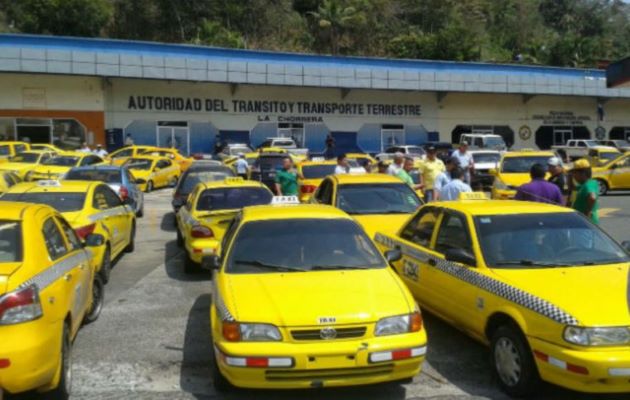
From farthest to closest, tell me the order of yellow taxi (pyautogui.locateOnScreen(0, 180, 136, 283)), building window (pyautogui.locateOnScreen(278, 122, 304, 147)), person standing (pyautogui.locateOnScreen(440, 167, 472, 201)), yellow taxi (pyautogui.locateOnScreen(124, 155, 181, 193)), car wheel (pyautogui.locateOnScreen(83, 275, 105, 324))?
1. building window (pyautogui.locateOnScreen(278, 122, 304, 147))
2. yellow taxi (pyautogui.locateOnScreen(124, 155, 181, 193))
3. person standing (pyautogui.locateOnScreen(440, 167, 472, 201))
4. yellow taxi (pyautogui.locateOnScreen(0, 180, 136, 283))
5. car wheel (pyautogui.locateOnScreen(83, 275, 105, 324))

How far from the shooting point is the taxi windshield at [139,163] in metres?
24.7

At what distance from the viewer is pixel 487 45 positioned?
61.2m

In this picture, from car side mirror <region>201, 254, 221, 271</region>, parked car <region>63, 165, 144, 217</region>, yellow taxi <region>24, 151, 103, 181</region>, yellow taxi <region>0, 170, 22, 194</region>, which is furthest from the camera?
yellow taxi <region>24, 151, 103, 181</region>

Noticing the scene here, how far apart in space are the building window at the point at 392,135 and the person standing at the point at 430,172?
28239mm

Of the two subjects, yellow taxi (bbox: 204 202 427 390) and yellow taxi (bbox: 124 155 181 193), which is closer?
yellow taxi (bbox: 204 202 427 390)

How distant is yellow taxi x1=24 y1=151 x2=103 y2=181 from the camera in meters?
19.0

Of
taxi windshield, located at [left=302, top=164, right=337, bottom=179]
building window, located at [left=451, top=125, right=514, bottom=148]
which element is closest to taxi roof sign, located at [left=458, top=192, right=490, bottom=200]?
taxi windshield, located at [left=302, top=164, right=337, bottom=179]

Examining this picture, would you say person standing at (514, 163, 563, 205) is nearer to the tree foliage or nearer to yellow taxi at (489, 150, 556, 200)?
yellow taxi at (489, 150, 556, 200)

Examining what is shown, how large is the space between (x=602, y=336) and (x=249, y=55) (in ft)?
110

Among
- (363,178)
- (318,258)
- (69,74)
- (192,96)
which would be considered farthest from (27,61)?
(318,258)

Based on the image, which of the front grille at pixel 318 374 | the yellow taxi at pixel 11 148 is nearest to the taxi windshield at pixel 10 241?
the front grille at pixel 318 374

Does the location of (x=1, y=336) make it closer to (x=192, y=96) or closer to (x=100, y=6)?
(x=192, y=96)

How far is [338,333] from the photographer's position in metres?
4.84

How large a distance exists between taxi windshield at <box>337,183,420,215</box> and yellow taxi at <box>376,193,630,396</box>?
2354 mm
